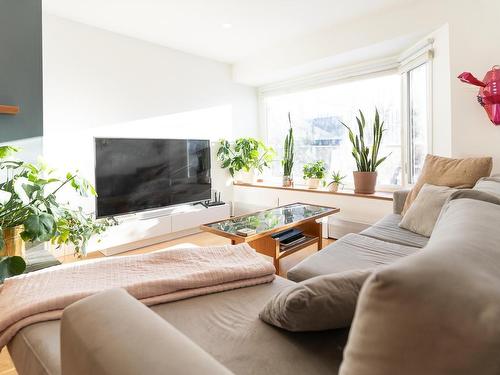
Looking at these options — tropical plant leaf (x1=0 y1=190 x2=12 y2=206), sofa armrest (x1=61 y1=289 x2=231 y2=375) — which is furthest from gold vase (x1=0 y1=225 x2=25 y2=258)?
sofa armrest (x1=61 y1=289 x2=231 y2=375)

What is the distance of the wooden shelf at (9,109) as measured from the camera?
2.21 meters

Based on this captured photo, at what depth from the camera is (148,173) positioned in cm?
341

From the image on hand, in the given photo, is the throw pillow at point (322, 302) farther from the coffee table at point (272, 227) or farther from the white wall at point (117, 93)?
the white wall at point (117, 93)

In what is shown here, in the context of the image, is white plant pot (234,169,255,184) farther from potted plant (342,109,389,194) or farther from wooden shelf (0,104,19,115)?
wooden shelf (0,104,19,115)

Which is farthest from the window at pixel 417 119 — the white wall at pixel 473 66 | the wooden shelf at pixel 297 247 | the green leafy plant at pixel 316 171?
the wooden shelf at pixel 297 247

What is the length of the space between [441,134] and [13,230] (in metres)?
3.54

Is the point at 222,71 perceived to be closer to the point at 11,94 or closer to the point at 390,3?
the point at 390,3

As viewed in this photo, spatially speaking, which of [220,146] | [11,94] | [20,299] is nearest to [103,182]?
[11,94]

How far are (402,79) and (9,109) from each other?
3.76 metres

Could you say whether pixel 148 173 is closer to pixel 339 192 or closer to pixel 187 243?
pixel 187 243

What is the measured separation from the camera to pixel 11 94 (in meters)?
2.31

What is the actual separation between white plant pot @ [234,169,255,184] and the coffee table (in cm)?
171

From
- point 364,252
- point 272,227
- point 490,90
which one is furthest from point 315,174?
point 364,252

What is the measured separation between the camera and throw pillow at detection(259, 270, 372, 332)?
0.81 meters
